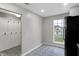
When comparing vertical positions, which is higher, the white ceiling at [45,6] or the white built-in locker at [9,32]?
the white ceiling at [45,6]

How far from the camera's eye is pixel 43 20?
4875 millimetres

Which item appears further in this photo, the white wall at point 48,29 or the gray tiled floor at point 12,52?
the white wall at point 48,29

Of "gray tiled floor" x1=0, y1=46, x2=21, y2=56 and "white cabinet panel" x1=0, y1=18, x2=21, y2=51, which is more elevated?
"white cabinet panel" x1=0, y1=18, x2=21, y2=51

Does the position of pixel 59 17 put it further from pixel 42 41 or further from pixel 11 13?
pixel 11 13

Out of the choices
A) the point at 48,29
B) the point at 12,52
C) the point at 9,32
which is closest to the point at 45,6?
the point at 9,32

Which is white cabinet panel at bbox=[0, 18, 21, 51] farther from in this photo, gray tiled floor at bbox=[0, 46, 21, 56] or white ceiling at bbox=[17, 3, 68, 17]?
white ceiling at bbox=[17, 3, 68, 17]

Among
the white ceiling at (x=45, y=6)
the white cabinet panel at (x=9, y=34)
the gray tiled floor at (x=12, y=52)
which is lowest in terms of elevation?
the gray tiled floor at (x=12, y=52)

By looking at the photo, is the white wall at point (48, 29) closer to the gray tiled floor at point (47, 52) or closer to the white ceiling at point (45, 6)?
the gray tiled floor at point (47, 52)

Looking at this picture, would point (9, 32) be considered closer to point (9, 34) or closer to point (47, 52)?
point (9, 34)

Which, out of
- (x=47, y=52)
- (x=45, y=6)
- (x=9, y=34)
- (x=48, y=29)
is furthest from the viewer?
(x=48, y=29)

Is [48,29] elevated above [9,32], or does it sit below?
above

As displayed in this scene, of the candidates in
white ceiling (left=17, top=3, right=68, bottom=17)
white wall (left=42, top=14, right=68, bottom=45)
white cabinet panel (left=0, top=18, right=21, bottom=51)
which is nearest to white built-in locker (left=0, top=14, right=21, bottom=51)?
white cabinet panel (left=0, top=18, right=21, bottom=51)

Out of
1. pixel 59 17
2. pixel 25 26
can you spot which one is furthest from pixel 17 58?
pixel 59 17

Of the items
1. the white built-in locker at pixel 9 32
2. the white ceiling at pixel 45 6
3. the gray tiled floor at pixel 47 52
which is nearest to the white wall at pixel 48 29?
the gray tiled floor at pixel 47 52
